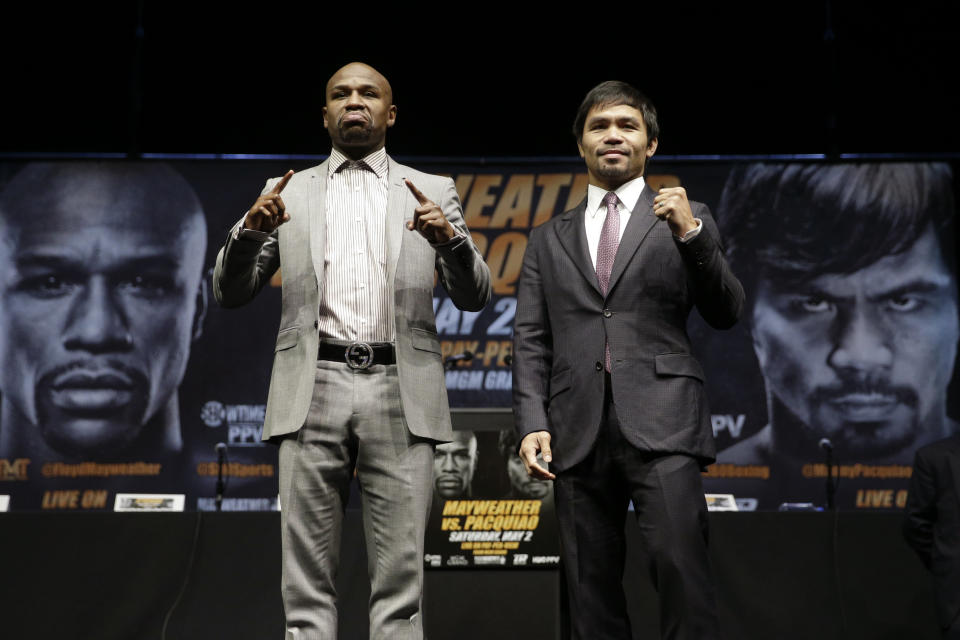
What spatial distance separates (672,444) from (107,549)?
2.15 meters

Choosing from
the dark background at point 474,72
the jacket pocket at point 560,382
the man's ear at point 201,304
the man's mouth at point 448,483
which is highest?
the dark background at point 474,72

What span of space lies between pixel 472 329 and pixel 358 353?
3293 mm

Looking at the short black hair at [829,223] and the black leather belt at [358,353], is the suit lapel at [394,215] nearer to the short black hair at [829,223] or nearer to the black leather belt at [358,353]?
the black leather belt at [358,353]

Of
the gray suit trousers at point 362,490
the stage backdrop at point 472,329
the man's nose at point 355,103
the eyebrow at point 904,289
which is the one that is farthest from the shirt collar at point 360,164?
the eyebrow at point 904,289

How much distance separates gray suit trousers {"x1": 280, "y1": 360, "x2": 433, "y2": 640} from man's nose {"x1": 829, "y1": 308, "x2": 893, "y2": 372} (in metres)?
3.76

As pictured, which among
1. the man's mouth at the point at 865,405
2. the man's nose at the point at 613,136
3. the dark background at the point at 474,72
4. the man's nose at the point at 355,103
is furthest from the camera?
the dark background at the point at 474,72

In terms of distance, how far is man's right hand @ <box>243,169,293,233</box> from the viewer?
7.27 feet

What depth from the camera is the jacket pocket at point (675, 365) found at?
2.23 metres

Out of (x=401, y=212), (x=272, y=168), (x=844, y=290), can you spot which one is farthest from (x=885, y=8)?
(x=401, y=212)

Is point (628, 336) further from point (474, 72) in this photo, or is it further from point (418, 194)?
point (474, 72)

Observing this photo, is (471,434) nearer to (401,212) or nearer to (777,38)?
(401,212)

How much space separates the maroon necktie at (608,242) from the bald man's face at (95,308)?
363 cm

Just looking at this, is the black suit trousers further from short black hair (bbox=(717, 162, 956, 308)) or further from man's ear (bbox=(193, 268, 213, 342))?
man's ear (bbox=(193, 268, 213, 342))

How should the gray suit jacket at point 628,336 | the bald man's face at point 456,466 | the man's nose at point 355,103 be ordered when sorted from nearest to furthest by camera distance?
the gray suit jacket at point 628,336, the man's nose at point 355,103, the bald man's face at point 456,466
